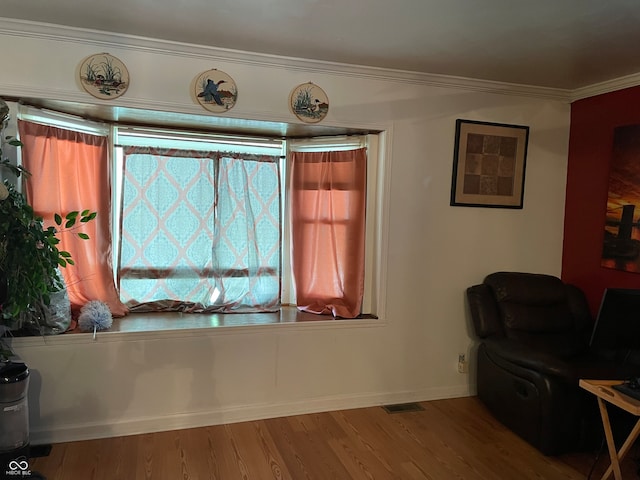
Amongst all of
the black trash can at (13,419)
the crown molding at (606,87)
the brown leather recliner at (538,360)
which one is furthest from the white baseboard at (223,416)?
the crown molding at (606,87)

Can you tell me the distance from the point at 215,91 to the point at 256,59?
341 mm

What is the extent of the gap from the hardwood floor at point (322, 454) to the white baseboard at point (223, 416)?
0.05 metres

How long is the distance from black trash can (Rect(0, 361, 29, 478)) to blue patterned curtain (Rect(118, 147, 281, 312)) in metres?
1.05

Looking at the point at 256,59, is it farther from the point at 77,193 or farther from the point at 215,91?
the point at 77,193

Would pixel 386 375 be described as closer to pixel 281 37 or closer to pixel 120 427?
pixel 120 427

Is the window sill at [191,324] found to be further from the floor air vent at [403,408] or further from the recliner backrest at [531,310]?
the recliner backrest at [531,310]

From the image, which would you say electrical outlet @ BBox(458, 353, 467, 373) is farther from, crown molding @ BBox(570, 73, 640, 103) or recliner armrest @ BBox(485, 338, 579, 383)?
crown molding @ BBox(570, 73, 640, 103)

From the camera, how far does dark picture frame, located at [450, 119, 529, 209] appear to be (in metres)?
3.51

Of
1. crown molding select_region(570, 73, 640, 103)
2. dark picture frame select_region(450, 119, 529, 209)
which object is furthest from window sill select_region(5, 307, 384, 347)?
crown molding select_region(570, 73, 640, 103)

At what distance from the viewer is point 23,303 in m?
2.24

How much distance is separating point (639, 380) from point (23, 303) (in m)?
2.91

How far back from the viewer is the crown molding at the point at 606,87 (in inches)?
127

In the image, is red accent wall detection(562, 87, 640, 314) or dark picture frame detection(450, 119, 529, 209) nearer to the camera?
red accent wall detection(562, 87, 640, 314)

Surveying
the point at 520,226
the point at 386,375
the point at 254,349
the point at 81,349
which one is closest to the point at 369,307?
the point at 386,375
